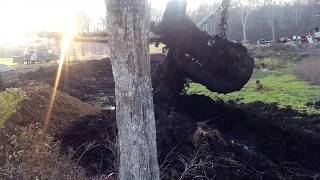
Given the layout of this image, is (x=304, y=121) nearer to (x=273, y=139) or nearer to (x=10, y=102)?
(x=273, y=139)

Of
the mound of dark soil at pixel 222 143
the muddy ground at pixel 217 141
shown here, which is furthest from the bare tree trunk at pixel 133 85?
the mound of dark soil at pixel 222 143

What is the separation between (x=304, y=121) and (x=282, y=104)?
2.44m

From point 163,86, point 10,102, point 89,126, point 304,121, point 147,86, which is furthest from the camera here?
point 163,86

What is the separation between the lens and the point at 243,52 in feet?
40.1

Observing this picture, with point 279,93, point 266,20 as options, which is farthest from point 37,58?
point 266,20

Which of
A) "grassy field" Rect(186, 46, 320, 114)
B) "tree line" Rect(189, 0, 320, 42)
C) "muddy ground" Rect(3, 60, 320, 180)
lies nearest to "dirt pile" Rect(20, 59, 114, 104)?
"grassy field" Rect(186, 46, 320, 114)

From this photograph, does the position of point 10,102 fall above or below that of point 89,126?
above

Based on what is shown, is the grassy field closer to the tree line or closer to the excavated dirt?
the excavated dirt

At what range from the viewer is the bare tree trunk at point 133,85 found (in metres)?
5.06

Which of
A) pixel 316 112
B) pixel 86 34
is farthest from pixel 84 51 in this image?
pixel 316 112

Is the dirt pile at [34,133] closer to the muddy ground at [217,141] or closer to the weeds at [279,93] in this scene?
the muddy ground at [217,141]

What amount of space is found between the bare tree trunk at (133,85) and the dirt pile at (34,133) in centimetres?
182

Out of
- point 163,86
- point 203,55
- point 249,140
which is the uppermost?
point 203,55

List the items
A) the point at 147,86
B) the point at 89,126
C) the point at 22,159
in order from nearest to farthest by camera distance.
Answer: the point at 147,86 → the point at 22,159 → the point at 89,126
